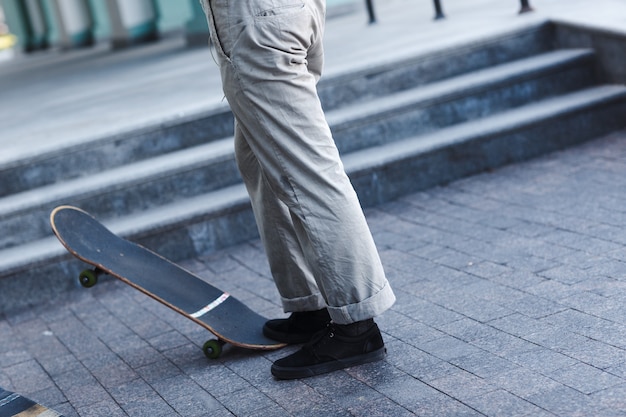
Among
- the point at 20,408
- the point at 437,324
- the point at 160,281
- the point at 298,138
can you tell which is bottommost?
the point at 437,324

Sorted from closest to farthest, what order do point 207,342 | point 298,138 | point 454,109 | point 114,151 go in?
point 298,138 < point 207,342 < point 114,151 < point 454,109

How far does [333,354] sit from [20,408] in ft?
3.09

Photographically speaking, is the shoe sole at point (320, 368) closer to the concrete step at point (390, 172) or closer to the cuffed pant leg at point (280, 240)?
the cuffed pant leg at point (280, 240)

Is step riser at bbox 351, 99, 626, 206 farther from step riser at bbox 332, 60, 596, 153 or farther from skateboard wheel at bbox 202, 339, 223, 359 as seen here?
skateboard wheel at bbox 202, 339, 223, 359

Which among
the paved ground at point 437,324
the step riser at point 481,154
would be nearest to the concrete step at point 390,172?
the step riser at point 481,154

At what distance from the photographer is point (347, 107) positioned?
553 centimetres

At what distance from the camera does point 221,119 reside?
5.30 meters

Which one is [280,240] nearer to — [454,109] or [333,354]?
[333,354]

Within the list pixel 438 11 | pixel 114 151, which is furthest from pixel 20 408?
pixel 438 11

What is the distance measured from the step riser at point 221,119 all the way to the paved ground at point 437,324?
0.40ft

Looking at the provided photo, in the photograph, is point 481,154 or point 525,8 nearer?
point 481,154

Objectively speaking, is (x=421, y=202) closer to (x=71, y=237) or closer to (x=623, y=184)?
(x=623, y=184)

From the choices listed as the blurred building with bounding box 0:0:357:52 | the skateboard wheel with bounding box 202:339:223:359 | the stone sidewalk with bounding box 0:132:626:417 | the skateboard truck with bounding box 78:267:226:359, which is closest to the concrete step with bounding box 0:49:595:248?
the stone sidewalk with bounding box 0:132:626:417

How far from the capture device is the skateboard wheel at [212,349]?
318cm
